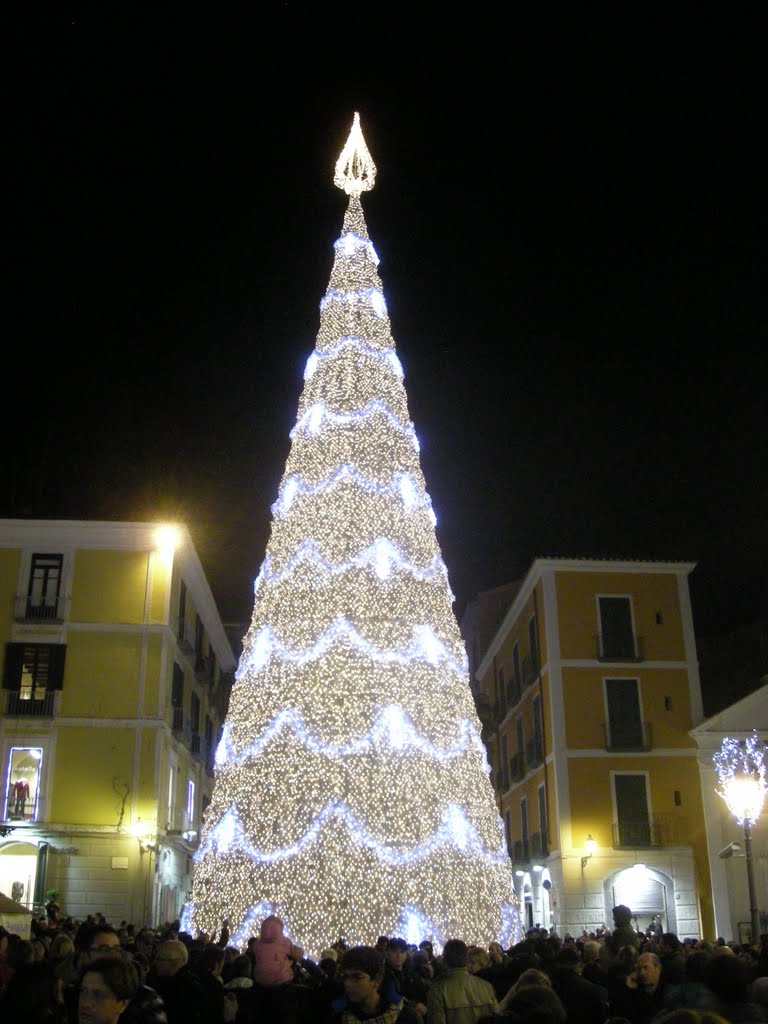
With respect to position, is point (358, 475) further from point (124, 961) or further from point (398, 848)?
point (124, 961)

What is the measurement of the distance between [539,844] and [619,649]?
5.66m

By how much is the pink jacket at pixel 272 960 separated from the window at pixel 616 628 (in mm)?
23193

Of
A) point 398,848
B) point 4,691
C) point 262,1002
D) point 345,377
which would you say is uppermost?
point 345,377

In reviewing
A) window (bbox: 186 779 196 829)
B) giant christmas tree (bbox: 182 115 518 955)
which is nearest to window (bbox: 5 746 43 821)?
window (bbox: 186 779 196 829)

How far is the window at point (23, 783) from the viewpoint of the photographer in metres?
22.8

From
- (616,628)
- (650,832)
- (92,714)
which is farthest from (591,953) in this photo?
(616,628)

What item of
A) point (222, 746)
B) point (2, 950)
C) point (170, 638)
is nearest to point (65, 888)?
point (170, 638)

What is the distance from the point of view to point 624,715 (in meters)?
26.4

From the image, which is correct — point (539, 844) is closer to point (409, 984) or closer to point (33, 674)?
point (33, 674)

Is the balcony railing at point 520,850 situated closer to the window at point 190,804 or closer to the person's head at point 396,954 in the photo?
the window at point 190,804

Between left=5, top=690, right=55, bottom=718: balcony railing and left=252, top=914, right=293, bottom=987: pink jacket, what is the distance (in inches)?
810

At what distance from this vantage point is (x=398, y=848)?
1238 cm

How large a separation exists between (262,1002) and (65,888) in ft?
64.9

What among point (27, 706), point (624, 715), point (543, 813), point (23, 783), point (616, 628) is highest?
point (616, 628)
